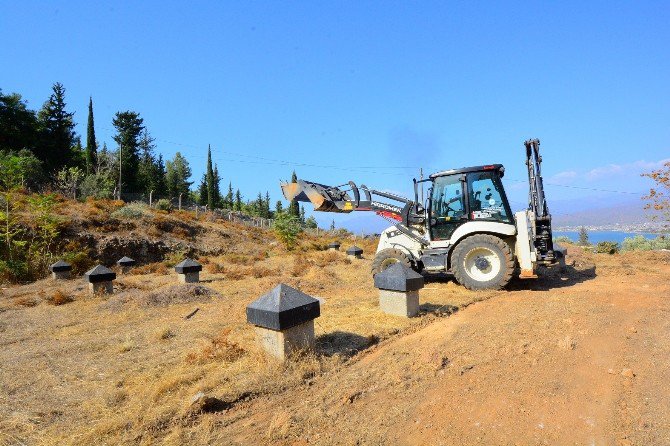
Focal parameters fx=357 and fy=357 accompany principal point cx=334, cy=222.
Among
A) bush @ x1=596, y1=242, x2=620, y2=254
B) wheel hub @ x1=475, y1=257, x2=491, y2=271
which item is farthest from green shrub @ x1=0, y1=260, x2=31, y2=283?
bush @ x1=596, y1=242, x2=620, y2=254

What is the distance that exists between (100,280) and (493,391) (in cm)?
944

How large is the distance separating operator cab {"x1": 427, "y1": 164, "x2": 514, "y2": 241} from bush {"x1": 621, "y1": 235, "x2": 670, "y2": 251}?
50.0 ft

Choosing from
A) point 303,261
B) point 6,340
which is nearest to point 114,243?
point 303,261

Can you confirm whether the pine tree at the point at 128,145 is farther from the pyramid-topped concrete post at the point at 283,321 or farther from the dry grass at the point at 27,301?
the pyramid-topped concrete post at the point at 283,321

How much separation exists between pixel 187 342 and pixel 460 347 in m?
3.76

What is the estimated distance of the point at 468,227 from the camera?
26.6 feet

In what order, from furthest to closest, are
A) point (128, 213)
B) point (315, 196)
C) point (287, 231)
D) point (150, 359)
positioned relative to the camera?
point (287, 231) < point (128, 213) < point (315, 196) < point (150, 359)

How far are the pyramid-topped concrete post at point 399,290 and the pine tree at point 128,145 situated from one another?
1550 inches

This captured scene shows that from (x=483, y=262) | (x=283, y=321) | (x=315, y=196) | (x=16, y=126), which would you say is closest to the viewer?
(x=283, y=321)

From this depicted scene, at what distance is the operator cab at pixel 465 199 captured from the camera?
815 cm

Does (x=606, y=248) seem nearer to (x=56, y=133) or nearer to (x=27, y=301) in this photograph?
(x=27, y=301)

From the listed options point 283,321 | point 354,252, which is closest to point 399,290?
point 283,321

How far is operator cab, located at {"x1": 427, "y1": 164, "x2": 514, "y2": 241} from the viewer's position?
815 cm

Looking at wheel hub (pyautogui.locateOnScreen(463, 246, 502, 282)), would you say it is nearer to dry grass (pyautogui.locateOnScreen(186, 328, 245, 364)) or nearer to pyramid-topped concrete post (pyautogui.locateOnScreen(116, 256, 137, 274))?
dry grass (pyautogui.locateOnScreen(186, 328, 245, 364))
